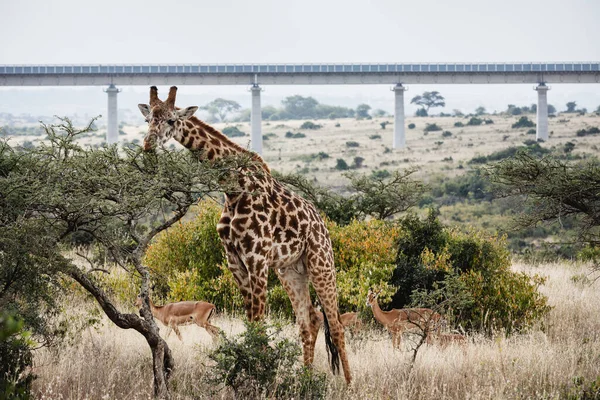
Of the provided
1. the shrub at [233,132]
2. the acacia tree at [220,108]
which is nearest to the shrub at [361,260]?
the shrub at [233,132]

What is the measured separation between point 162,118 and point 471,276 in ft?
23.7

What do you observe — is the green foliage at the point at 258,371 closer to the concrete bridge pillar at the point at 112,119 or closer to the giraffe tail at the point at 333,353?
the giraffe tail at the point at 333,353

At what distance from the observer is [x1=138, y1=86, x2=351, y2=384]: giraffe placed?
8656mm

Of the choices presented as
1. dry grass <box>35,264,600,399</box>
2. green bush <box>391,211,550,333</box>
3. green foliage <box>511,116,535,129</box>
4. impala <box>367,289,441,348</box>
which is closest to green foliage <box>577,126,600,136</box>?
green foliage <box>511,116,535,129</box>

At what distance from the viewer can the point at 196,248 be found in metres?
15.5

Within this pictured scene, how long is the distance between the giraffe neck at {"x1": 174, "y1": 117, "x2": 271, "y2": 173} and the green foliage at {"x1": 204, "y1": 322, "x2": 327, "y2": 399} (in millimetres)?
1875

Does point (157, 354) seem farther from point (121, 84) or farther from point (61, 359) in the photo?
point (121, 84)

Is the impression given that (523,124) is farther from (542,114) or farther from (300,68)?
(300,68)

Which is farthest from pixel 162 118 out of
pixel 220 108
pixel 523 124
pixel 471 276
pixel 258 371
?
pixel 220 108

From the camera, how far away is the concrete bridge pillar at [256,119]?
83750 mm

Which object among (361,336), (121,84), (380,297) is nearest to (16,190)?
(361,336)

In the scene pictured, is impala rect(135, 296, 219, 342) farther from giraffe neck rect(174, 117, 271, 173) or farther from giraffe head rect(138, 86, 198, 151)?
giraffe head rect(138, 86, 198, 151)

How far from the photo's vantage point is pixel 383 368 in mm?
9727

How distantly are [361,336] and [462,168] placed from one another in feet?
169
